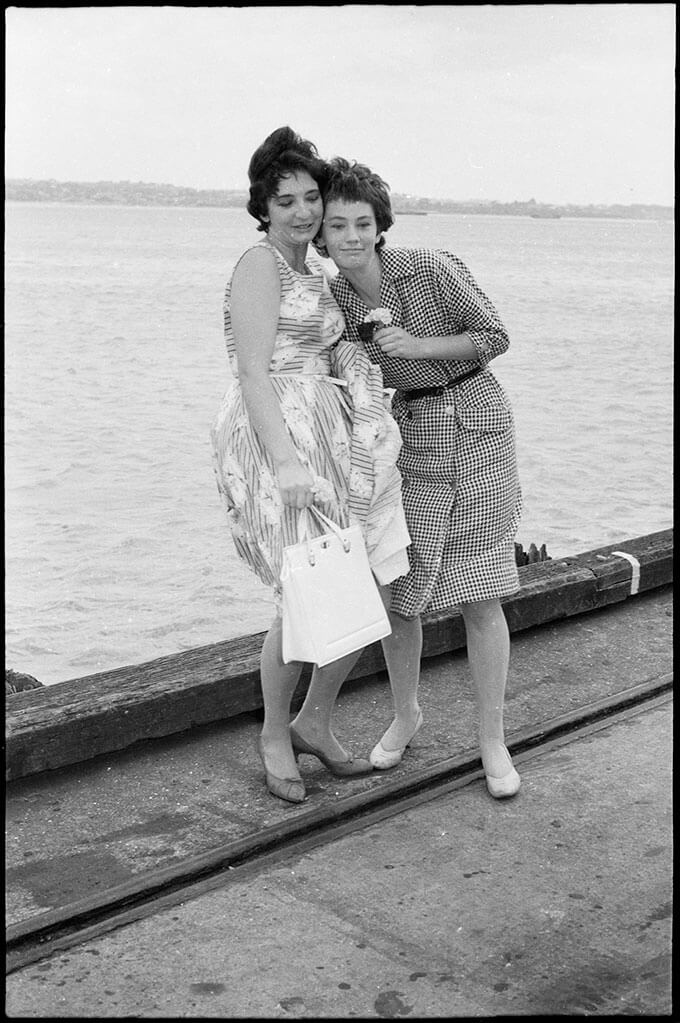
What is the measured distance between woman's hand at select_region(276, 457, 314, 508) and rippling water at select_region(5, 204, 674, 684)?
3.39 m

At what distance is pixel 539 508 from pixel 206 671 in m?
6.40

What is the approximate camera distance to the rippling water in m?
7.25

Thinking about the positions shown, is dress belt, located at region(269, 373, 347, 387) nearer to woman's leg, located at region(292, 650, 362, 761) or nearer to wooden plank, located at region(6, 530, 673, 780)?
woman's leg, located at region(292, 650, 362, 761)

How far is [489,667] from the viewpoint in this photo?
3518 mm

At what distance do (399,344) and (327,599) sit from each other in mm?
689

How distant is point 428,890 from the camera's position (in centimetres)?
295

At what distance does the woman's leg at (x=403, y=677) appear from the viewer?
3.63 m

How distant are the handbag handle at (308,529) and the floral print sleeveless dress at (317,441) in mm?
19

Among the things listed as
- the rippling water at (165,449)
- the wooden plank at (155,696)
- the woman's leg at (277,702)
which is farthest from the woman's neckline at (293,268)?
the rippling water at (165,449)

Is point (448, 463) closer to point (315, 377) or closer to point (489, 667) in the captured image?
point (315, 377)

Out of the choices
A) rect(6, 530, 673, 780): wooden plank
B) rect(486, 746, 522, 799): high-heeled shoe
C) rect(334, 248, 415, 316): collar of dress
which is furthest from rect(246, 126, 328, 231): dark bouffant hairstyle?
rect(486, 746, 522, 799): high-heeled shoe

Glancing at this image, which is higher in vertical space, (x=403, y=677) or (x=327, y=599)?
(x=327, y=599)

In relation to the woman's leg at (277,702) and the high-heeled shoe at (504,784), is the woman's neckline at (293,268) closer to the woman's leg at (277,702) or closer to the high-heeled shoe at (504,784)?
the woman's leg at (277,702)

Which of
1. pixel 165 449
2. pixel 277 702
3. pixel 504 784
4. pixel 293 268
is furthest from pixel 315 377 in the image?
pixel 165 449
